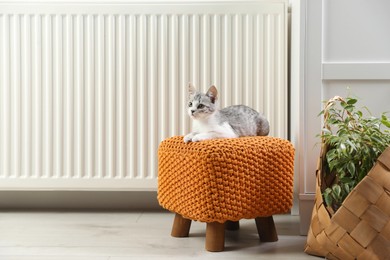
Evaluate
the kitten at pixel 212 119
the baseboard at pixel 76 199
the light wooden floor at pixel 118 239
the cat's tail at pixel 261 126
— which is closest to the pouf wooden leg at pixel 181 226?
the light wooden floor at pixel 118 239

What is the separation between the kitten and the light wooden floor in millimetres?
359

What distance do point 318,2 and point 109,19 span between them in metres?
0.85

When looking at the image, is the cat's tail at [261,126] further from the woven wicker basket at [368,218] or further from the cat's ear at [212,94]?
the woven wicker basket at [368,218]

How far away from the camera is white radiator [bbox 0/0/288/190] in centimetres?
209

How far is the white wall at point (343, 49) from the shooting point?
5.81 feet

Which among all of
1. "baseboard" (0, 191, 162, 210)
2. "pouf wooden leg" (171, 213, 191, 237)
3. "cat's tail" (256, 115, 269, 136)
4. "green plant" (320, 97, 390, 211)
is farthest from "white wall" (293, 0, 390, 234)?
"baseboard" (0, 191, 162, 210)

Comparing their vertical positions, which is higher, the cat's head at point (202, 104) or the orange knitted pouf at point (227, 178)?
the cat's head at point (202, 104)

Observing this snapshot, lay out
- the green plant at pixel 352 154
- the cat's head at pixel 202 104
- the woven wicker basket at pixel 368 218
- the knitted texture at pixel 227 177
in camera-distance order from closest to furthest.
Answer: the woven wicker basket at pixel 368 218, the green plant at pixel 352 154, the knitted texture at pixel 227 177, the cat's head at pixel 202 104

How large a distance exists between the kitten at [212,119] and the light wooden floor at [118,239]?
36 cm

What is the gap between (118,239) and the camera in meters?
1.76

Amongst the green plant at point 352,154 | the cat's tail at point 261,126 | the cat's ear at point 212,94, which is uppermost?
the cat's ear at point 212,94

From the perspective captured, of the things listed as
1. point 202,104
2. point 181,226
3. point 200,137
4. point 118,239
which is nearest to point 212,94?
point 202,104

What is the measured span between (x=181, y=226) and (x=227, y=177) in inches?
12.8

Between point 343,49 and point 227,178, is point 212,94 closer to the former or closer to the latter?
point 227,178
